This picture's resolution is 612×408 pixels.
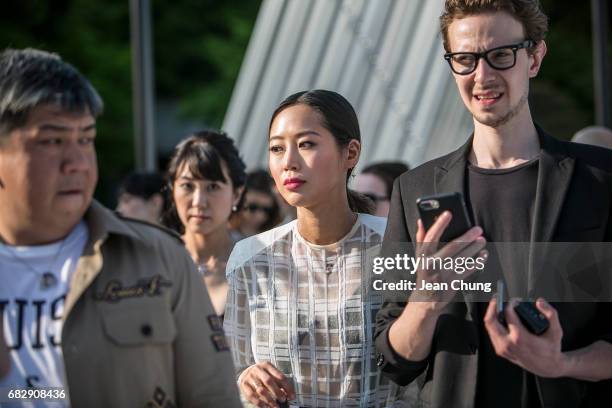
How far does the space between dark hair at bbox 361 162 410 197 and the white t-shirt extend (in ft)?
11.8

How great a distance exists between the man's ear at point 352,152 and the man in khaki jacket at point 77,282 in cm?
141

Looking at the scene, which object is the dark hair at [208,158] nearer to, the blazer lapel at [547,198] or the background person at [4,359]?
the blazer lapel at [547,198]

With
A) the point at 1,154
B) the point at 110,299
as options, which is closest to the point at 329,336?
the point at 110,299

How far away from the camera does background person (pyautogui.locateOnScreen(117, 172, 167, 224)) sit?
815 centimetres

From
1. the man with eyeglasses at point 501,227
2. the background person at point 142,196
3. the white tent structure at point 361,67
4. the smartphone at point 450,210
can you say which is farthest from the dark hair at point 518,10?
the white tent structure at point 361,67

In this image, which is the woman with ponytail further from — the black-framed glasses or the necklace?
the necklace

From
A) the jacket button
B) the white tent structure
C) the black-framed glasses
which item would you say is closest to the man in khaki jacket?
the jacket button

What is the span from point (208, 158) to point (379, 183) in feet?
4.03

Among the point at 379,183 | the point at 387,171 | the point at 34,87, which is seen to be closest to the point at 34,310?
the point at 34,87

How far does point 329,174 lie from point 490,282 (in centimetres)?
100

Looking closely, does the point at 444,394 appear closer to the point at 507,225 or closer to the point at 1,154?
the point at 507,225

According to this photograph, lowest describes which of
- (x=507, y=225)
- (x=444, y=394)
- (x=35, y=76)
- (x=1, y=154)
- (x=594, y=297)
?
(x=444, y=394)

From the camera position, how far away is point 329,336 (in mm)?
3936

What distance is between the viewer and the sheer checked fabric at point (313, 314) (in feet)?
12.8
